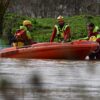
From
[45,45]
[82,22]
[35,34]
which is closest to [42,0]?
[82,22]

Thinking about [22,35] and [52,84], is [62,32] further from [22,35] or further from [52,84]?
[52,84]

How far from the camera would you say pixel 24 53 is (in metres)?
9.76

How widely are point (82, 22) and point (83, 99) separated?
972 inches

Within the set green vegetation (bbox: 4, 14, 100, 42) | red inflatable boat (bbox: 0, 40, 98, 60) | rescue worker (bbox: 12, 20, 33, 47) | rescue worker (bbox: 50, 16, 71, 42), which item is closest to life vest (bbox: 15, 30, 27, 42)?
rescue worker (bbox: 12, 20, 33, 47)

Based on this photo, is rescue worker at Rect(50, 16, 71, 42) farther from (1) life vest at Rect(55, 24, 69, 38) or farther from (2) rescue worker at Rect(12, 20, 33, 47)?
(2) rescue worker at Rect(12, 20, 33, 47)

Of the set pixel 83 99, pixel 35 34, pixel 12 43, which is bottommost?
pixel 35 34

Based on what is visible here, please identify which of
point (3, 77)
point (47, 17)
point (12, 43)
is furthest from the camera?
point (47, 17)

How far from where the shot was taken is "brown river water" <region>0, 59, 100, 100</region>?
2.60 metres

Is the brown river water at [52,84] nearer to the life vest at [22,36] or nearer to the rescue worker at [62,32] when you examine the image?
the life vest at [22,36]

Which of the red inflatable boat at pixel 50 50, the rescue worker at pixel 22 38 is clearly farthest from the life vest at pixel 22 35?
the red inflatable boat at pixel 50 50

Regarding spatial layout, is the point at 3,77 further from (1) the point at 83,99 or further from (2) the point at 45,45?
(2) the point at 45,45

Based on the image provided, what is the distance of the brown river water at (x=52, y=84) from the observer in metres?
2.60

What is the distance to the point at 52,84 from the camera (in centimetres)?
281

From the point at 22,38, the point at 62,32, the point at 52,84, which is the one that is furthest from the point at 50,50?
the point at 52,84
